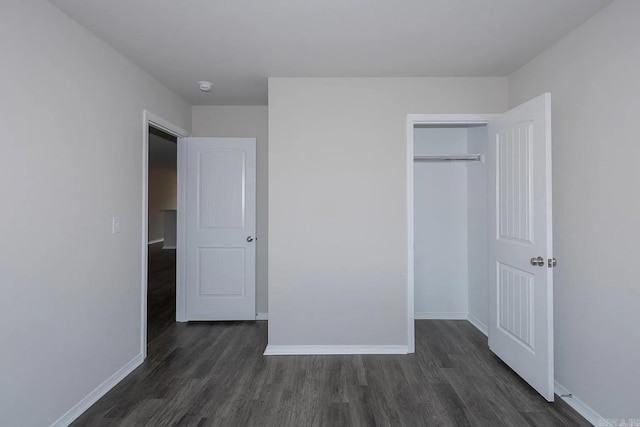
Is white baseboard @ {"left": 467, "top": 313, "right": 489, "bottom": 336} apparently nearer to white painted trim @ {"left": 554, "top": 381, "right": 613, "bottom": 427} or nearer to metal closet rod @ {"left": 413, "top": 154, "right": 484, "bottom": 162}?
white painted trim @ {"left": 554, "top": 381, "right": 613, "bottom": 427}

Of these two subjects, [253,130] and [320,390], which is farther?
[253,130]

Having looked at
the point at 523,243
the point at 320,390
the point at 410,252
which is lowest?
the point at 320,390

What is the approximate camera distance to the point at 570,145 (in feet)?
7.29

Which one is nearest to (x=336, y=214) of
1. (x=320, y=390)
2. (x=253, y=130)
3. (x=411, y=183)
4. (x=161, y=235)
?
(x=411, y=183)

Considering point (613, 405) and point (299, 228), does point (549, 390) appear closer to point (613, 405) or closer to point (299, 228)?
point (613, 405)

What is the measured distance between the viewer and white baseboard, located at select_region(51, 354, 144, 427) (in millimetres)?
1962

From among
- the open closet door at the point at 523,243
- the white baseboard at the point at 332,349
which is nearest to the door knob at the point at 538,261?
the open closet door at the point at 523,243

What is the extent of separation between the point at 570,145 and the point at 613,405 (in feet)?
5.31

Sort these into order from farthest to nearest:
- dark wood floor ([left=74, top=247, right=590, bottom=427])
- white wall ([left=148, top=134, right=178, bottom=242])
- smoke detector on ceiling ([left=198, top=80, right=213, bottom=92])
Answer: white wall ([left=148, top=134, right=178, bottom=242]), smoke detector on ceiling ([left=198, top=80, right=213, bottom=92]), dark wood floor ([left=74, top=247, right=590, bottom=427])

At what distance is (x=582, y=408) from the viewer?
2.06 meters

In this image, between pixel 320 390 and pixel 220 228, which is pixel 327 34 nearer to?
pixel 220 228

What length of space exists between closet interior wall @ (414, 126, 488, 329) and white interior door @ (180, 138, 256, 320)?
1.94m

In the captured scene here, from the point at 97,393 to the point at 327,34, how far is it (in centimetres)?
293

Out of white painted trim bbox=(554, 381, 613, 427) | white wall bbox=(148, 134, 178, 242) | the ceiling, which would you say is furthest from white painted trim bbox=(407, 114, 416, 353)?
white wall bbox=(148, 134, 178, 242)
